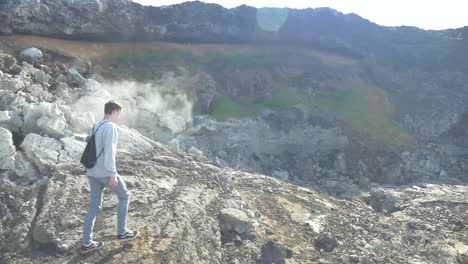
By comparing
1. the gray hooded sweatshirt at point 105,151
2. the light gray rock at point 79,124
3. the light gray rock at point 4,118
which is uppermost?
the gray hooded sweatshirt at point 105,151

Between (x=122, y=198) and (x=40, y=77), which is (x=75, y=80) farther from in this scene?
(x=122, y=198)

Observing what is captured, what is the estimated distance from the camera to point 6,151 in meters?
16.4

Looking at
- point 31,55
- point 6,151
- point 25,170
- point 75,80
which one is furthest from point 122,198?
point 31,55

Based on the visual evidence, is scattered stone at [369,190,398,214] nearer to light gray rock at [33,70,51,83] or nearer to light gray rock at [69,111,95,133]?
light gray rock at [69,111,95,133]

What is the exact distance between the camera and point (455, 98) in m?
47.4

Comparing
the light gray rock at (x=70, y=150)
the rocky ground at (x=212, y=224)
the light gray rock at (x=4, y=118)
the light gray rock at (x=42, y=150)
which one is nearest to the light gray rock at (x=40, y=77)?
the light gray rock at (x=4, y=118)

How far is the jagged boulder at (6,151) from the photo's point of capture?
16.0 meters

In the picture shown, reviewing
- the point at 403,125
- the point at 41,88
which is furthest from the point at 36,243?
the point at 403,125

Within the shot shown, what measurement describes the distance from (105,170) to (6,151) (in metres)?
8.40

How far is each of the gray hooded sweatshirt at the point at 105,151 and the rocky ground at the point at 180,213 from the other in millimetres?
2128

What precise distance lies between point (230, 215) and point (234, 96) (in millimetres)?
29100

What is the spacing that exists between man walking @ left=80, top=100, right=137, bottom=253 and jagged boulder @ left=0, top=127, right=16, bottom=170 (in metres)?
7.12

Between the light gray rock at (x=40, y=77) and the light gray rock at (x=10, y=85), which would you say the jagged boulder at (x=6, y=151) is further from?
the light gray rock at (x=40, y=77)

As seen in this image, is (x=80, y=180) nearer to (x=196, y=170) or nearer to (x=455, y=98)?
(x=196, y=170)
